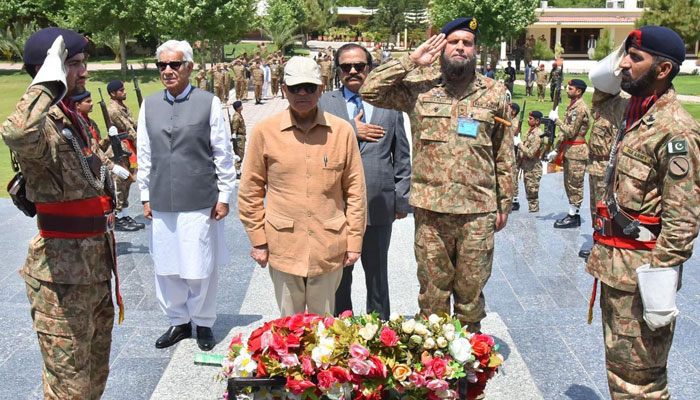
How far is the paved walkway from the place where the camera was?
434 centimetres

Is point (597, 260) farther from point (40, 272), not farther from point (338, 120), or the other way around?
point (40, 272)

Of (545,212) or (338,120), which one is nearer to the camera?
(338,120)

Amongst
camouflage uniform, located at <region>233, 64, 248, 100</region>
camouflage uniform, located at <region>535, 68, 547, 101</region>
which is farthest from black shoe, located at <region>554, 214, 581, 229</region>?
camouflage uniform, located at <region>535, 68, 547, 101</region>

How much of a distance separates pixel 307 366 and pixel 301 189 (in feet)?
3.46

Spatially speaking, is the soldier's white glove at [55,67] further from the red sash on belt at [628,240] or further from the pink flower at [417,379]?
the red sash on belt at [628,240]

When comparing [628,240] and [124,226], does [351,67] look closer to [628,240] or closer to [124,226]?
[628,240]

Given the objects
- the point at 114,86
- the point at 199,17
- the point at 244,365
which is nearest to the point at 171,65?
the point at 244,365

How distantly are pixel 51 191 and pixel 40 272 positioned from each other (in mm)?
440

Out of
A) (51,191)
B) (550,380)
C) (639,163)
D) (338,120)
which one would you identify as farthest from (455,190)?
(51,191)

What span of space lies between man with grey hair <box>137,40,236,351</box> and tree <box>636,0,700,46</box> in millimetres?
44751

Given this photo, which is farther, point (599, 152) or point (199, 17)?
point (199, 17)

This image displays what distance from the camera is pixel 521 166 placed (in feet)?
32.2

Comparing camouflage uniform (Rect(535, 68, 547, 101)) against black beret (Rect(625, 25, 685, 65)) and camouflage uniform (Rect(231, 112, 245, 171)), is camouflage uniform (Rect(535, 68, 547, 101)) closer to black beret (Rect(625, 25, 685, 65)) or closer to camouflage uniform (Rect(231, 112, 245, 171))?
camouflage uniform (Rect(231, 112, 245, 171))

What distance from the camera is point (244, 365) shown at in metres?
3.29
